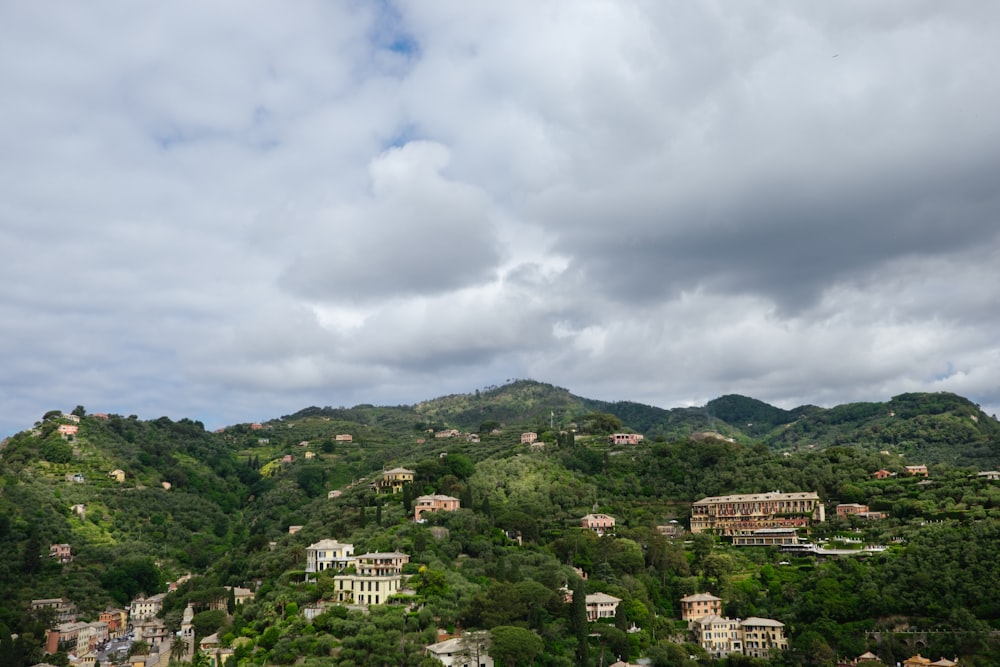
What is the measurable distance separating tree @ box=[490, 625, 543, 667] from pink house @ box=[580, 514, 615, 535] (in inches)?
1132

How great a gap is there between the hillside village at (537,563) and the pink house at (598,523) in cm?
38

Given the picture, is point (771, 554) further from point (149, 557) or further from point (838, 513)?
point (149, 557)

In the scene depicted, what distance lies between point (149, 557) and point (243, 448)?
76.7 m

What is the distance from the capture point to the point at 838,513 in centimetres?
7769

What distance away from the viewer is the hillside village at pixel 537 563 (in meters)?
54.6

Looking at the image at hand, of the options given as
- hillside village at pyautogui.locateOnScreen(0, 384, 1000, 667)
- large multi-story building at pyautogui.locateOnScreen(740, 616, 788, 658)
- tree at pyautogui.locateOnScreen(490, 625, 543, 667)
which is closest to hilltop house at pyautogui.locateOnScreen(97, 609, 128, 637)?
hillside village at pyautogui.locateOnScreen(0, 384, 1000, 667)

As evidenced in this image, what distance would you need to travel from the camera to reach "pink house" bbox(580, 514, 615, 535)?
78312 mm

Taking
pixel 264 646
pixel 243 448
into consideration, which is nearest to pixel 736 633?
pixel 264 646

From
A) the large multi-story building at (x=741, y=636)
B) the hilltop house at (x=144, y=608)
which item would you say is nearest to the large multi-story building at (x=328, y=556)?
the large multi-story building at (x=741, y=636)

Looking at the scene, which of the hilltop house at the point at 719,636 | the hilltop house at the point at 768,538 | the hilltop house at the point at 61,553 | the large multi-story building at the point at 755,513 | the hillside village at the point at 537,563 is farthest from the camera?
the hilltop house at the point at 61,553

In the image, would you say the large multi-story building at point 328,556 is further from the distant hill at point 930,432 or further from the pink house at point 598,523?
the distant hill at point 930,432

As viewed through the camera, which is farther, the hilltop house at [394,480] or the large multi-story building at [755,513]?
the hilltop house at [394,480]

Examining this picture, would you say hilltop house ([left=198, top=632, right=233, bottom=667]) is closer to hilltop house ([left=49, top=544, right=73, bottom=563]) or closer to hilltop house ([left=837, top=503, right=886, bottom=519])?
hilltop house ([left=49, top=544, right=73, bottom=563])

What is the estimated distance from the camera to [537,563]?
65.4 m
